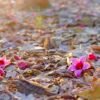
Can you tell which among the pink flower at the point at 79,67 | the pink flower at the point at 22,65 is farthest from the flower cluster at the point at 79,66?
the pink flower at the point at 22,65

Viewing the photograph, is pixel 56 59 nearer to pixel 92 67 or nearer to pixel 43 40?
pixel 92 67

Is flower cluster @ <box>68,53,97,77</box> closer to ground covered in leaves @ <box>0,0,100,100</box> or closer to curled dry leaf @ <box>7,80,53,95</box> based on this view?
ground covered in leaves @ <box>0,0,100,100</box>

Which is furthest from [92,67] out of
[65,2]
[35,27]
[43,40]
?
[65,2]

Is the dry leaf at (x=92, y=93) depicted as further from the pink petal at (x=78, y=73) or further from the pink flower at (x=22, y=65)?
the pink flower at (x=22, y=65)

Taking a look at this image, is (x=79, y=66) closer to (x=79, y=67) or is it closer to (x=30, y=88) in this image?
(x=79, y=67)

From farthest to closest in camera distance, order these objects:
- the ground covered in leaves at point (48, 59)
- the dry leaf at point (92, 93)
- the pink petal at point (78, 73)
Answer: the pink petal at point (78, 73), the ground covered in leaves at point (48, 59), the dry leaf at point (92, 93)

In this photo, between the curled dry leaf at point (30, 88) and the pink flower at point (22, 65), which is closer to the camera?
the curled dry leaf at point (30, 88)

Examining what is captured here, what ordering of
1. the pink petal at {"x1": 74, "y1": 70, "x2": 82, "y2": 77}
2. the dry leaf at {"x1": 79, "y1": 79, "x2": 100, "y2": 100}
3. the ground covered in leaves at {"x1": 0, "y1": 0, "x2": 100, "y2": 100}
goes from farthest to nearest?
the pink petal at {"x1": 74, "y1": 70, "x2": 82, "y2": 77} → the ground covered in leaves at {"x1": 0, "y1": 0, "x2": 100, "y2": 100} → the dry leaf at {"x1": 79, "y1": 79, "x2": 100, "y2": 100}

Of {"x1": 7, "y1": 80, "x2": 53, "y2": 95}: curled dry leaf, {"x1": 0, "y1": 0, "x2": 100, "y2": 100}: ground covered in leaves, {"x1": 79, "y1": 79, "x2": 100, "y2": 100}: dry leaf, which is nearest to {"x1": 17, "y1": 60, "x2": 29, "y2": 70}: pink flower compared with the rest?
{"x1": 0, "y1": 0, "x2": 100, "y2": 100}: ground covered in leaves

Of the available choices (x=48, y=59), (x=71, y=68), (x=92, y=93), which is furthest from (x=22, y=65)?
(x=92, y=93)
